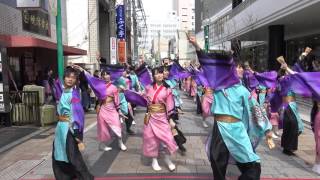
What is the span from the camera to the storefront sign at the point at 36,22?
17.5 metres

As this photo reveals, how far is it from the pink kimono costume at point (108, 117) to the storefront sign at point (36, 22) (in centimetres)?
936

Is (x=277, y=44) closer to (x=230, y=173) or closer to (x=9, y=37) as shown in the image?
(x=9, y=37)

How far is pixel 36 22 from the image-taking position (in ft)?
62.4

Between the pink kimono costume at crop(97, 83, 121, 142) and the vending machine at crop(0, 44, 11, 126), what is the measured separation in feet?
13.8

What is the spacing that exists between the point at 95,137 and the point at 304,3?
975cm

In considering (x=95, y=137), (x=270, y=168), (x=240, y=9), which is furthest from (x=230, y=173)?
(x=240, y=9)

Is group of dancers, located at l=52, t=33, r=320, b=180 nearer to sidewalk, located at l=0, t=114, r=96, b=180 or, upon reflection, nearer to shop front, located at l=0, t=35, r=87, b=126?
sidewalk, located at l=0, t=114, r=96, b=180

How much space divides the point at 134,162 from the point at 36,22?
41.4 feet

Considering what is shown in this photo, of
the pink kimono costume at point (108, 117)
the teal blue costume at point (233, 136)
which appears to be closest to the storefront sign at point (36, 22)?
the pink kimono costume at point (108, 117)

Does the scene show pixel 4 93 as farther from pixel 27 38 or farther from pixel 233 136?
pixel 233 136

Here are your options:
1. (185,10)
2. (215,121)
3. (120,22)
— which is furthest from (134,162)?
(185,10)

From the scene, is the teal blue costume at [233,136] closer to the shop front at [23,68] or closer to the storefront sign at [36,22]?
the shop front at [23,68]

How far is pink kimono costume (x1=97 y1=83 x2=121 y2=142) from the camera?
898cm

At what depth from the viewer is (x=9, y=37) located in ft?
47.8
